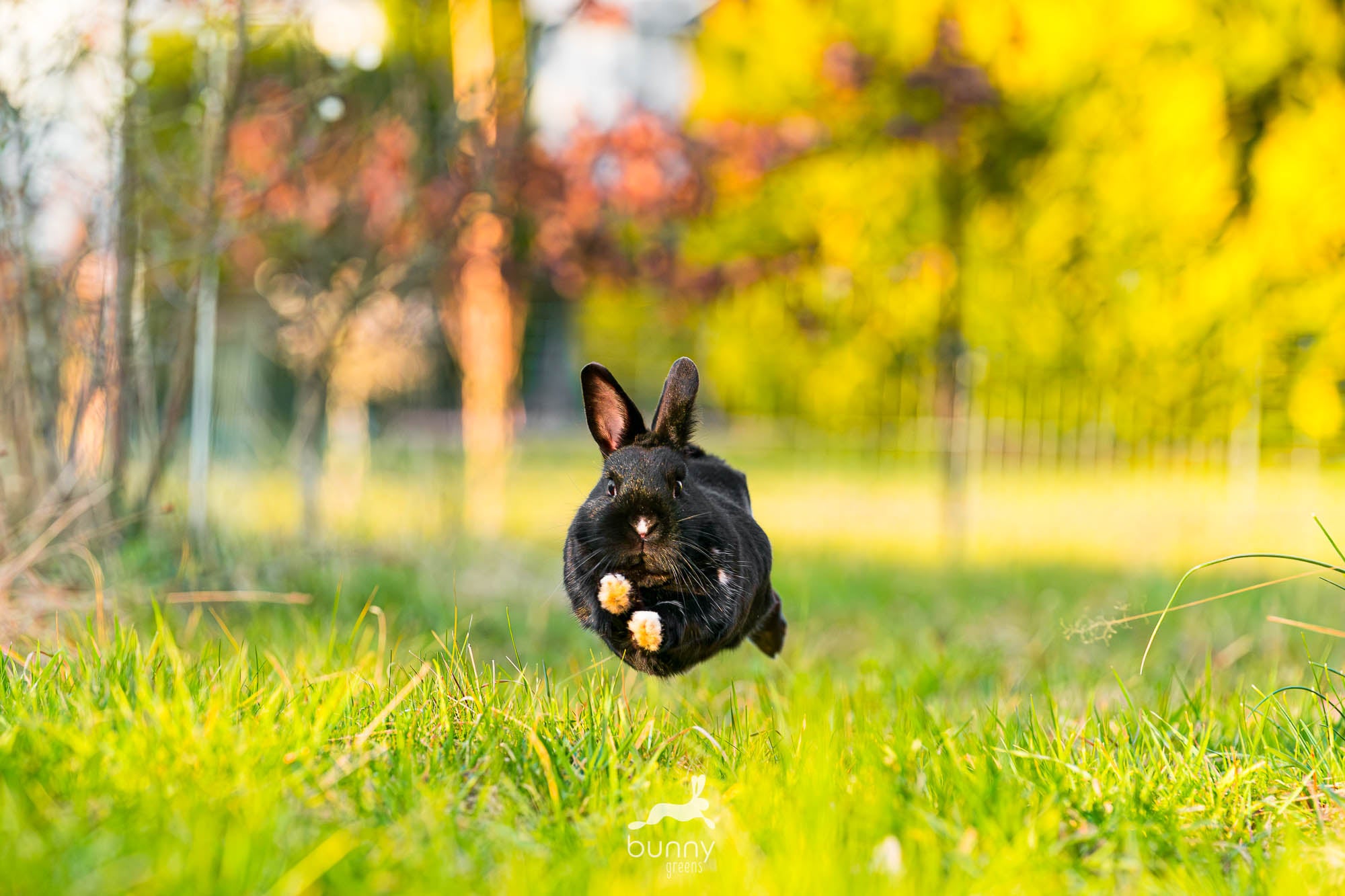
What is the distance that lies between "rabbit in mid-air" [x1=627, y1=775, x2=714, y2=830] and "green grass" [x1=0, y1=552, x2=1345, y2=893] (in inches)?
0.9

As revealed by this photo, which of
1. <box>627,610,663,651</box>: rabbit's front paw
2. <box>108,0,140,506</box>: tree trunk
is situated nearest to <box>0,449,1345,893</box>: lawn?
<box>627,610,663,651</box>: rabbit's front paw

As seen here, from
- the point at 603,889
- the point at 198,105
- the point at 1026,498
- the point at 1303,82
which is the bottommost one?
the point at 1026,498

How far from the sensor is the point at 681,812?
178 cm

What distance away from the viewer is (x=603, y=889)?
1513 mm

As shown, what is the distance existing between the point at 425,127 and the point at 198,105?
189 cm

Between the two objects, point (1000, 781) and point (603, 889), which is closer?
point (603, 889)

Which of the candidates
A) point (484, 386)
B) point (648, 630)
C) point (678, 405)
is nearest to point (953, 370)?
point (484, 386)

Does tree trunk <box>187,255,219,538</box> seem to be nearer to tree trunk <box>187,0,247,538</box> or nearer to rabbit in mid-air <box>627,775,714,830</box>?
tree trunk <box>187,0,247,538</box>

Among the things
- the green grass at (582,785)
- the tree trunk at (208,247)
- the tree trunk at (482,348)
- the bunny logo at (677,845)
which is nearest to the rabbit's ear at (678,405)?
the green grass at (582,785)

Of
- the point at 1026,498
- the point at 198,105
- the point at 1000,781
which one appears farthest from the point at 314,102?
the point at 1026,498

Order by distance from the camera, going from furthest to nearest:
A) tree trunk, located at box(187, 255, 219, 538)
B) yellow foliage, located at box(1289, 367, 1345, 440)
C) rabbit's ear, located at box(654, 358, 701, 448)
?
yellow foliage, located at box(1289, 367, 1345, 440)
tree trunk, located at box(187, 255, 219, 538)
rabbit's ear, located at box(654, 358, 701, 448)

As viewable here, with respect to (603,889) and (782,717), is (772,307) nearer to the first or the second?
(782,717)

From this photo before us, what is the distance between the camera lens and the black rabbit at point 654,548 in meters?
2.09

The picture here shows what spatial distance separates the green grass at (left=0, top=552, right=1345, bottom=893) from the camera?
5.08 ft
